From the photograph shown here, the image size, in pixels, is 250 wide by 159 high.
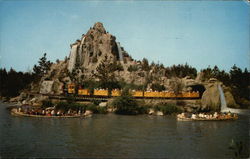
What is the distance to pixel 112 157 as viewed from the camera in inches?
616

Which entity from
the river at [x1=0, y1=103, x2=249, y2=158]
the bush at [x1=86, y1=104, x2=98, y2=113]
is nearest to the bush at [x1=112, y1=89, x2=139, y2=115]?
the bush at [x1=86, y1=104, x2=98, y2=113]

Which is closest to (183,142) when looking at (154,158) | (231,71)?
(154,158)

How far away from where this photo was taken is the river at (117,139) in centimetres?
1647

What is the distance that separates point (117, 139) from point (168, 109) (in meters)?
17.3

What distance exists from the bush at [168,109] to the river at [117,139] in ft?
26.3

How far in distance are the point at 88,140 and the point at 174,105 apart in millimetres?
20049

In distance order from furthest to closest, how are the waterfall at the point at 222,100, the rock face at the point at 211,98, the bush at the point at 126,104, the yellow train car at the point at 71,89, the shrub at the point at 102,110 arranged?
the yellow train car at the point at 71,89 < the waterfall at the point at 222,100 < the rock face at the point at 211,98 < the shrub at the point at 102,110 < the bush at the point at 126,104

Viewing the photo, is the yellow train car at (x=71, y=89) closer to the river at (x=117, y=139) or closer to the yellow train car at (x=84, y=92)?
the yellow train car at (x=84, y=92)

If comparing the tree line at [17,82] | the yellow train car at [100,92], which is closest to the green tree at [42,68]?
the tree line at [17,82]

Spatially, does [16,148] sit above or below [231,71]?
below

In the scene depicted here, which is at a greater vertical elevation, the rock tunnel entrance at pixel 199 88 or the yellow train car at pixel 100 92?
the rock tunnel entrance at pixel 199 88

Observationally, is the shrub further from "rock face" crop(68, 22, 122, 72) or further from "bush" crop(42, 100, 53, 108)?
"rock face" crop(68, 22, 122, 72)

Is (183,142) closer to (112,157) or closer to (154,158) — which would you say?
(154,158)

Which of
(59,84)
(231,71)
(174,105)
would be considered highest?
(231,71)
